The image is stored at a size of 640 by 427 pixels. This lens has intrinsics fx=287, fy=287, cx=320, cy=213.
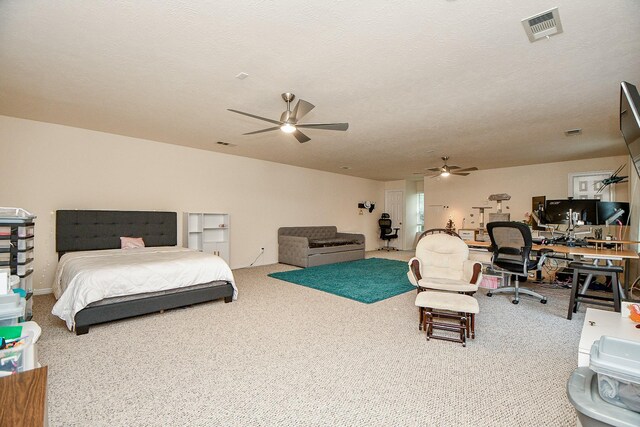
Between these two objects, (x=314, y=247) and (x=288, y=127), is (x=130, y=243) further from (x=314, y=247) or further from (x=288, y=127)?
(x=314, y=247)

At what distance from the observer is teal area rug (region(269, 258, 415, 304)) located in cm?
455

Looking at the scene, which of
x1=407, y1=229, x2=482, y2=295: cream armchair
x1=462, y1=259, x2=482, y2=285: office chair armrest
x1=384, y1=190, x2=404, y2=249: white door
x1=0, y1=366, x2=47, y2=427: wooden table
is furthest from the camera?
x1=384, y1=190, x2=404, y2=249: white door

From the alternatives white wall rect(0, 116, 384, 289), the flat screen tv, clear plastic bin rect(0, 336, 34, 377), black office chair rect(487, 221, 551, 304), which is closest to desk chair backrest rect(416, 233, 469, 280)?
black office chair rect(487, 221, 551, 304)

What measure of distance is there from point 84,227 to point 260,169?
3.64m

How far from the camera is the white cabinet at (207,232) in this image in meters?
5.74

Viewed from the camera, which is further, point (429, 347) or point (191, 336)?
point (191, 336)

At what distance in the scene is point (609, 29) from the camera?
2.13 m

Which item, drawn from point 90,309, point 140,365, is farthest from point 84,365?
point 90,309

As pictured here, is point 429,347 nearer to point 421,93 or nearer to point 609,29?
point 421,93

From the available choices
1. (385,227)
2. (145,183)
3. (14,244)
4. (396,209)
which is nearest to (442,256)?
(14,244)

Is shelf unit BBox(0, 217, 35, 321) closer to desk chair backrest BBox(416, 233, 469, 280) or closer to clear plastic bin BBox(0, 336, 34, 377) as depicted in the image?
clear plastic bin BBox(0, 336, 34, 377)

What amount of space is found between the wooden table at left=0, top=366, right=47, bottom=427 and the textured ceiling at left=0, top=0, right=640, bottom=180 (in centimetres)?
218

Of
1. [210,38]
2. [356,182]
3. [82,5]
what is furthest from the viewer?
[356,182]

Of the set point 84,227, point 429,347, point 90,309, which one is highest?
point 84,227
